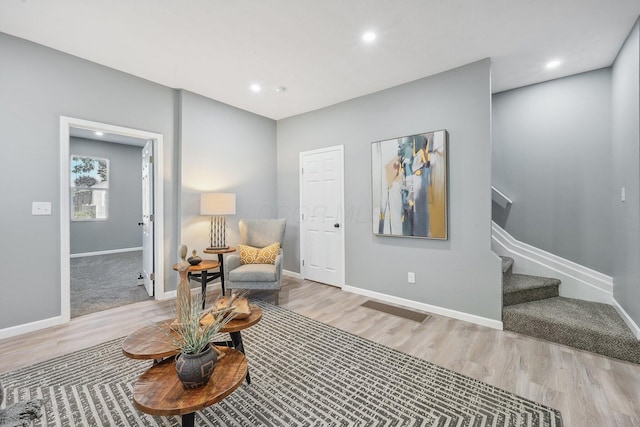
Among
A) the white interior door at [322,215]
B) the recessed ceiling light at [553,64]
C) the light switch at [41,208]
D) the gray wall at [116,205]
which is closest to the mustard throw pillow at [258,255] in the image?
the white interior door at [322,215]

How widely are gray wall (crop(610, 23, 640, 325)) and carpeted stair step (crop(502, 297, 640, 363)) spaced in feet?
0.57

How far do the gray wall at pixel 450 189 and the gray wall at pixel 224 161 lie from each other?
3.32ft

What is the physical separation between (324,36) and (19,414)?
3057 millimetres

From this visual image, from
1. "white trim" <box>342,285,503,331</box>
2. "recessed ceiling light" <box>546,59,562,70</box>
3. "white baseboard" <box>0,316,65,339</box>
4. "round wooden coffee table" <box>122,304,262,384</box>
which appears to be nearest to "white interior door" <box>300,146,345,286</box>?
"white trim" <box>342,285,503,331</box>

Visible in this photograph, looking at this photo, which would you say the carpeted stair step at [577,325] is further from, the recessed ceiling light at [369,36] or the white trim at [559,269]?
the recessed ceiling light at [369,36]

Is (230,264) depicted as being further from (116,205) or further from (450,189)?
(116,205)

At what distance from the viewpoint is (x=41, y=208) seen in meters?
2.71

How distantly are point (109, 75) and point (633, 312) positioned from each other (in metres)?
5.62

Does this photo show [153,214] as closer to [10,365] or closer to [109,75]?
[109,75]

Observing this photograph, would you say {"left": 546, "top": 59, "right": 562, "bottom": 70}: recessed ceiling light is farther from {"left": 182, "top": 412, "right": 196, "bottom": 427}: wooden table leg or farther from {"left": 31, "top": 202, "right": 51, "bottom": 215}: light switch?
{"left": 31, "top": 202, "right": 51, "bottom": 215}: light switch

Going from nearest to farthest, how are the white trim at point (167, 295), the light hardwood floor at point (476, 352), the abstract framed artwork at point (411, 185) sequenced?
the light hardwood floor at point (476, 352) < the abstract framed artwork at point (411, 185) < the white trim at point (167, 295)

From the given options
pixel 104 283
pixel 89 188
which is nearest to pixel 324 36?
pixel 104 283

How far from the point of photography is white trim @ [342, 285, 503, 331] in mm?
2803

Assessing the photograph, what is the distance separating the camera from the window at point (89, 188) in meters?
6.13
